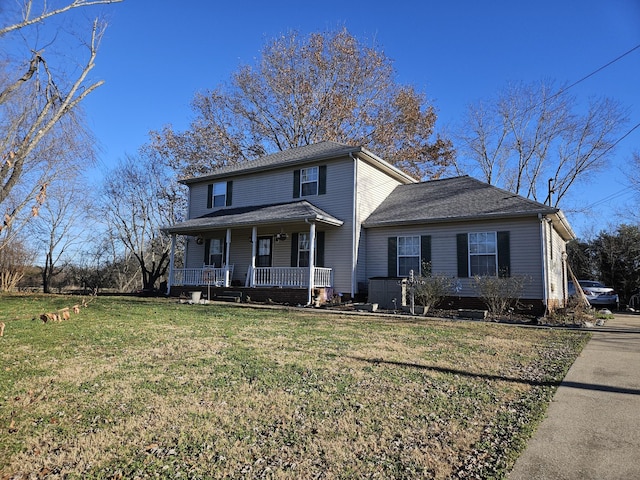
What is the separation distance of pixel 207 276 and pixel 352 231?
6.27 metres

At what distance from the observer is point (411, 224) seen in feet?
48.4

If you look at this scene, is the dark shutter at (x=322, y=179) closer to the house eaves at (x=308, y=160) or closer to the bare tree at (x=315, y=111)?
the house eaves at (x=308, y=160)

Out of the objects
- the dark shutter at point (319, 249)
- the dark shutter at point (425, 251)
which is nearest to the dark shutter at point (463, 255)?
the dark shutter at point (425, 251)

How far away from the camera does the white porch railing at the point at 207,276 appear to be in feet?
54.0

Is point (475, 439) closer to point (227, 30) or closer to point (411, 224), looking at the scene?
point (411, 224)

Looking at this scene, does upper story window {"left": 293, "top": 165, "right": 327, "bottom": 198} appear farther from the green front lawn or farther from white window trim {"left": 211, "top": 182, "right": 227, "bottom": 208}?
the green front lawn

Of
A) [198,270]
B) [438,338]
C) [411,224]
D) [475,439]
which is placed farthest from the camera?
[198,270]

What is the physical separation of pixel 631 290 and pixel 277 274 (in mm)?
18909

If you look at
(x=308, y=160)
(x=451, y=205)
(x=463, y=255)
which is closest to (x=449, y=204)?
(x=451, y=205)

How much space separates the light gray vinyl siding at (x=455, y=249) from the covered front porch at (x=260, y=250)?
5.75ft

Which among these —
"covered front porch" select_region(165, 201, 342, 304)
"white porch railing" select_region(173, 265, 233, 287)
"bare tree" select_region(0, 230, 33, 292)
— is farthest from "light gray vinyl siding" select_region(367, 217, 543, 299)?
"bare tree" select_region(0, 230, 33, 292)

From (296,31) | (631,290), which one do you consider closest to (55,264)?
(296,31)

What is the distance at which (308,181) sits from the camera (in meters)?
16.8

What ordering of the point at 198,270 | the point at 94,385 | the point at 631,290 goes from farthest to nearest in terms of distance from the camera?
the point at 631,290
the point at 198,270
the point at 94,385
